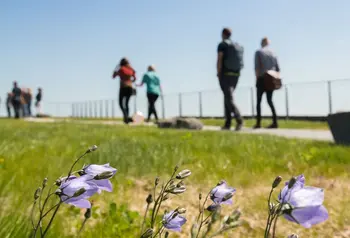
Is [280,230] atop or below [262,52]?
below

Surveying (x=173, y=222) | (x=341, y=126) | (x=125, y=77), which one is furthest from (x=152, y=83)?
(x=173, y=222)

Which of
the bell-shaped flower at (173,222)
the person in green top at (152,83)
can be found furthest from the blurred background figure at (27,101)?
the bell-shaped flower at (173,222)

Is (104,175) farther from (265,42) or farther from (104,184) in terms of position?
(265,42)

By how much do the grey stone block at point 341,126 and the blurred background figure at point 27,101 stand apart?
27.7 metres

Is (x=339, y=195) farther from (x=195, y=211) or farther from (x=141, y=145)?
(x=141, y=145)

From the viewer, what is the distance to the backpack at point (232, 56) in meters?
10.7

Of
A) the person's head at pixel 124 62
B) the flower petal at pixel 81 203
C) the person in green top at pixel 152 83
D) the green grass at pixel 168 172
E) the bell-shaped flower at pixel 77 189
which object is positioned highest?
the person's head at pixel 124 62

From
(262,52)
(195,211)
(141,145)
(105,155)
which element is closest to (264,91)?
(262,52)

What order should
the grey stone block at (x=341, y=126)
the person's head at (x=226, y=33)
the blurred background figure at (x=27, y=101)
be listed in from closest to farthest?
the grey stone block at (x=341, y=126)
the person's head at (x=226, y=33)
the blurred background figure at (x=27, y=101)

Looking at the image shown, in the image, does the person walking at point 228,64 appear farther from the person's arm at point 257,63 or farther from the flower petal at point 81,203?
the flower petal at point 81,203

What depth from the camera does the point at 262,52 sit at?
1159 cm

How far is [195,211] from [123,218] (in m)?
0.69

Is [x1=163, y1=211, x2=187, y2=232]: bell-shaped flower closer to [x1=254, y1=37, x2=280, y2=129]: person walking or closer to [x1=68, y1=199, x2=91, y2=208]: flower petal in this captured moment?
[x1=68, y1=199, x2=91, y2=208]: flower petal

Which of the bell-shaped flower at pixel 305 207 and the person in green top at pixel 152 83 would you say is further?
the person in green top at pixel 152 83
